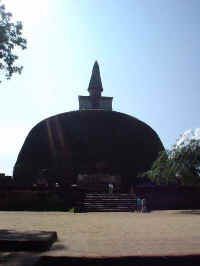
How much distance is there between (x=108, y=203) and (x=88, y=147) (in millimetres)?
21306

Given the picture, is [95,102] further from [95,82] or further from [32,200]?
[32,200]

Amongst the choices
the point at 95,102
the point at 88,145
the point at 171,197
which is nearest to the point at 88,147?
the point at 88,145

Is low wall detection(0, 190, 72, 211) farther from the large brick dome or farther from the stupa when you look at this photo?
the large brick dome

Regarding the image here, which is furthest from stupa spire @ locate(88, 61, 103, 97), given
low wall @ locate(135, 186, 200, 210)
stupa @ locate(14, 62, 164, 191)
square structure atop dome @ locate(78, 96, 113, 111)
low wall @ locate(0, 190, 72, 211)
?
low wall @ locate(0, 190, 72, 211)

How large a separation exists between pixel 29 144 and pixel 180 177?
1142 inches

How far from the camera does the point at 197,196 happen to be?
2577 centimetres

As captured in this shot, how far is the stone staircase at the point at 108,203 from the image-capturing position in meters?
22.5

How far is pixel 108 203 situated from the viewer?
77.5 feet

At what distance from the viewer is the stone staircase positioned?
22.5 m

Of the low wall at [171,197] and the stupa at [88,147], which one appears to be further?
the stupa at [88,147]

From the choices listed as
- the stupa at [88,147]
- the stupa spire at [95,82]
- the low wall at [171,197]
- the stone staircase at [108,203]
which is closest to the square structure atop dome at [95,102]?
the stupa spire at [95,82]

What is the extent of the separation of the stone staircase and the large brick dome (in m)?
16.5

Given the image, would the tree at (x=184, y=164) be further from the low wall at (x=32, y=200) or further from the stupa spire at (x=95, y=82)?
the stupa spire at (x=95, y=82)

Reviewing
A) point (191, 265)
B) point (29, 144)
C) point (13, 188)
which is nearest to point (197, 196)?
point (13, 188)
